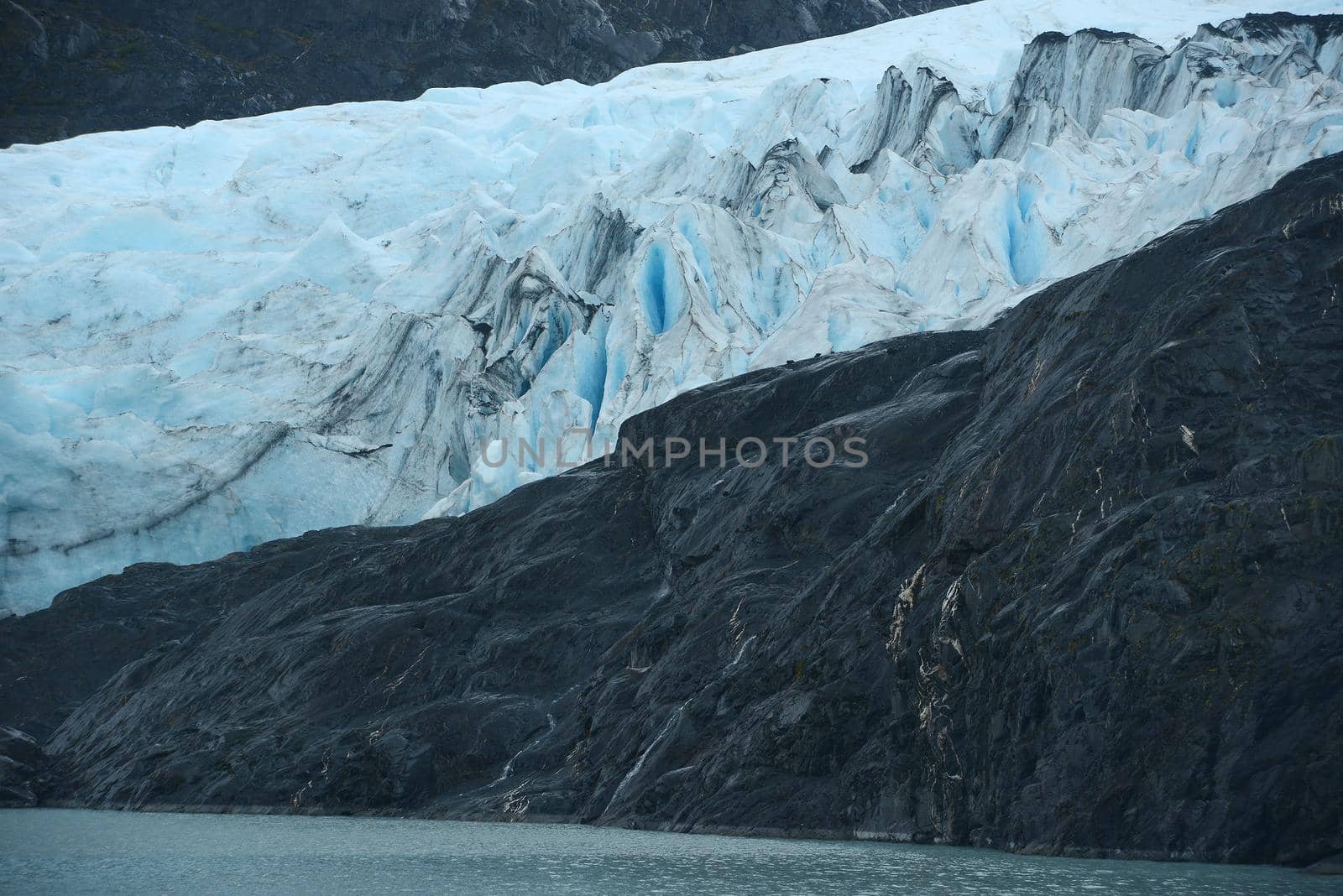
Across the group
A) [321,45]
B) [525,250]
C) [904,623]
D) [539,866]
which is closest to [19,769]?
[539,866]

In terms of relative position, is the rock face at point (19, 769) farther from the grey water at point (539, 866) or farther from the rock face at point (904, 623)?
the grey water at point (539, 866)

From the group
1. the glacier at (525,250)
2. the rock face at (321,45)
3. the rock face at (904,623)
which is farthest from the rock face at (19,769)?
the rock face at (321,45)

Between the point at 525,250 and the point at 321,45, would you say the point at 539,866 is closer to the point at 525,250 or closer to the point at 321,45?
the point at 525,250

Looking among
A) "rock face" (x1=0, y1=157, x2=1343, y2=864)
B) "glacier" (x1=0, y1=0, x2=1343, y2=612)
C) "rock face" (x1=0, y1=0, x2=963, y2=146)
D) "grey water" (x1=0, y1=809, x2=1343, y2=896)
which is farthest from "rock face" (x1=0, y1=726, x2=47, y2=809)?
"rock face" (x1=0, y1=0, x2=963, y2=146)

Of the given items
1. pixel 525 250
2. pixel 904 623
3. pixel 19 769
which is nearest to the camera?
pixel 904 623

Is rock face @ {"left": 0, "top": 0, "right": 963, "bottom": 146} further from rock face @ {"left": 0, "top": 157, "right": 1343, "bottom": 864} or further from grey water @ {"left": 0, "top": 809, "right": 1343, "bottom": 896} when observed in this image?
grey water @ {"left": 0, "top": 809, "right": 1343, "bottom": 896}

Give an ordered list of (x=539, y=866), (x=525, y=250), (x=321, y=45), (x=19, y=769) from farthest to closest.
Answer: (x=321, y=45)
(x=525, y=250)
(x=19, y=769)
(x=539, y=866)
